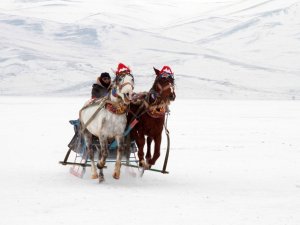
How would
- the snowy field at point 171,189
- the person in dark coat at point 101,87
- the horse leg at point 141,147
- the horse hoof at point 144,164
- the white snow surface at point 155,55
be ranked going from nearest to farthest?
the snowy field at point 171,189
the horse leg at point 141,147
the horse hoof at point 144,164
the person in dark coat at point 101,87
the white snow surface at point 155,55

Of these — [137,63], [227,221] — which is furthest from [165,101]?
[137,63]

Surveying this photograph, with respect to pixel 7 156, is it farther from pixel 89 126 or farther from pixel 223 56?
pixel 223 56

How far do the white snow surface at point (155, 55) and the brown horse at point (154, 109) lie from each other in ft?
381

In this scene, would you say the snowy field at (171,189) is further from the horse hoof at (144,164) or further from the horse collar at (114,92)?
the horse collar at (114,92)

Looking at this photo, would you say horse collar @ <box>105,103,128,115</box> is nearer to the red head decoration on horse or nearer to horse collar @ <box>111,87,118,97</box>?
horse collar @ <box>111,87,118,97</box>

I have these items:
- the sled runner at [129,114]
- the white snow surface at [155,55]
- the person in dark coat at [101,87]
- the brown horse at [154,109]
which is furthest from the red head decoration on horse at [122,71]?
the white snow surface at [155,55]

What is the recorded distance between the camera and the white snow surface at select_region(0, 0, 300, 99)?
136 meters

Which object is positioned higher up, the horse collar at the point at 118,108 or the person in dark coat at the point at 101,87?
the person in dark coat at the point at 101,87

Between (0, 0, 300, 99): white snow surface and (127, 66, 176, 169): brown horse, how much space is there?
116059 millimetres

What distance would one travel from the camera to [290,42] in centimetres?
17388

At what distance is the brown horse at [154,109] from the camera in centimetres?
1057

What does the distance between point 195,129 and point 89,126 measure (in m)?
15.7

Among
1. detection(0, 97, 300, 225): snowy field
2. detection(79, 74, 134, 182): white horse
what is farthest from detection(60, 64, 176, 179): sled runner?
detection(0, 97, 300, 225): snowy field

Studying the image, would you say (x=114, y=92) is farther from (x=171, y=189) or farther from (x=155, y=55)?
(x=155, y=55)
